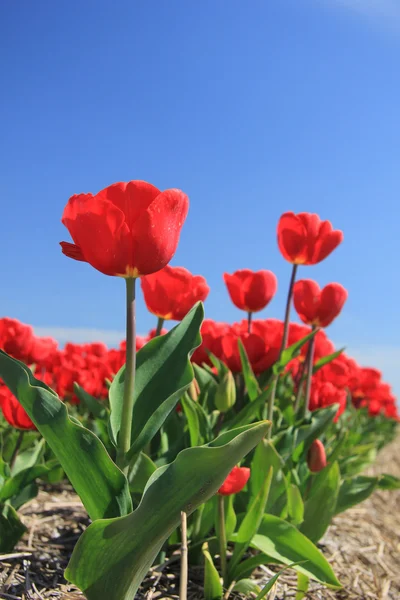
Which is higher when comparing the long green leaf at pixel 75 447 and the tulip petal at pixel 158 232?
the tulip petal at pixel 158 232

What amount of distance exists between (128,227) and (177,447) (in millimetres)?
924

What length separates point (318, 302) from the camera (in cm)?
217

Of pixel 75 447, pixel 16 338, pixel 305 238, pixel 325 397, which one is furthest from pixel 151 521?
pixel 16 338

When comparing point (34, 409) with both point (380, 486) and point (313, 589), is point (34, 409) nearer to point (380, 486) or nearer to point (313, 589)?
point (313, 589)

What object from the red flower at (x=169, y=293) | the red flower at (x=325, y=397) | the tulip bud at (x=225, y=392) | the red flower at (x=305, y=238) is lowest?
the tulip bud at (x=225, y=392)

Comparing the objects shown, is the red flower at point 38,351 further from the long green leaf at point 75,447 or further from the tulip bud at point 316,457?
the long green leaf at point 75,447

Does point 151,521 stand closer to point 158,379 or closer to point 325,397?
point 158,379

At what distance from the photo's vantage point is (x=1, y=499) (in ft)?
5.91

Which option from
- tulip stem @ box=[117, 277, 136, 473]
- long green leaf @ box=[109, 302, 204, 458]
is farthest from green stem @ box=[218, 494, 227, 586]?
tulip stem @ box=[117, 277, 136, 473]

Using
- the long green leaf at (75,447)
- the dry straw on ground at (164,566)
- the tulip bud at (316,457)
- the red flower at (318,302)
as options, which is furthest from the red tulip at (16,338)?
the long green leaf at (75,447)

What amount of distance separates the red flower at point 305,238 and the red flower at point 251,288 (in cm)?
21

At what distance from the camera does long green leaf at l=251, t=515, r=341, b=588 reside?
5.37 ft

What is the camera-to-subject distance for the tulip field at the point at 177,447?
44.6 inches

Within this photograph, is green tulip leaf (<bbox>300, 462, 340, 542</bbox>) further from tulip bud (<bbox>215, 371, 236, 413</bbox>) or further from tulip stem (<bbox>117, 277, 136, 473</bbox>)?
tulip stem (<bbox>117, 277, 136, 473</bbox>)
